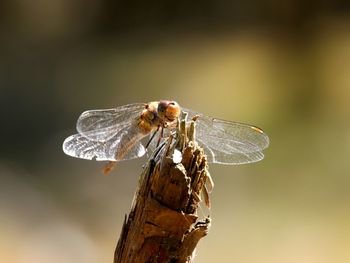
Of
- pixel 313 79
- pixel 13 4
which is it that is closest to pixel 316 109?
pixel 313 79

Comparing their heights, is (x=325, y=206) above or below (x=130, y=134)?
above

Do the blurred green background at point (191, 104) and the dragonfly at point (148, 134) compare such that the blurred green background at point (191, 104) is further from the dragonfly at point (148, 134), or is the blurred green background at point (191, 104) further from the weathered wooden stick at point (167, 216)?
the weathered wooden stick at point (167, 216)

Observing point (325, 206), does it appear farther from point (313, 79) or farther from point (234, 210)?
point (313, 79)

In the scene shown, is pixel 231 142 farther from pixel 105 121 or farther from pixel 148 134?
pixel 105 121

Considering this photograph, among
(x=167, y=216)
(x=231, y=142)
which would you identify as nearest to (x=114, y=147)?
(x=231, y=142)

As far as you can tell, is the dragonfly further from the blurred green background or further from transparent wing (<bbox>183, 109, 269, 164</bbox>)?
the blurred green background
